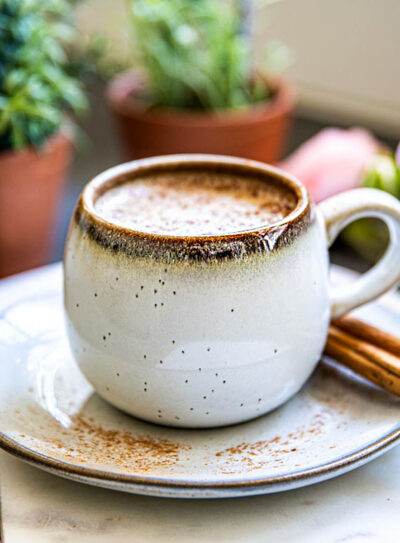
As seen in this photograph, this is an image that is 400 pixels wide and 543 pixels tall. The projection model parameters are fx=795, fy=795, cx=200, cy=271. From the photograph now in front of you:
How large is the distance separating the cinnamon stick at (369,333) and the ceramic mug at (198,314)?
0.06 meters

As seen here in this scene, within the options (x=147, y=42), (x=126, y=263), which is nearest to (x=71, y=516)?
(x=126, y=263)

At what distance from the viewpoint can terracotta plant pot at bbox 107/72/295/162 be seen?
2.92 ft

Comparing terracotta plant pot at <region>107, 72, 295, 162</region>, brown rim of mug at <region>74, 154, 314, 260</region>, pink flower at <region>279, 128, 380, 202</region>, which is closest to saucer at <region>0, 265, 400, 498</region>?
brown rim of mug at <region>74, 154, 314, 260</region>

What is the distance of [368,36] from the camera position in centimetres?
115

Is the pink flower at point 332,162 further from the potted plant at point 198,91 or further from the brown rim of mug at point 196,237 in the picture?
the brown rim of mug at point 196,237

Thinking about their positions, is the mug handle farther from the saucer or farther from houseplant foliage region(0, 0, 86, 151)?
houseplant foliage region(0, 0, 86, 151)

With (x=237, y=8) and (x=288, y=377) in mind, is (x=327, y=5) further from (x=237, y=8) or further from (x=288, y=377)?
(x=288, y=377)

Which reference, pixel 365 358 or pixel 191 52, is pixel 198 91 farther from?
pixel 365 358

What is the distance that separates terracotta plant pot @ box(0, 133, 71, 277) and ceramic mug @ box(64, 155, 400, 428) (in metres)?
0.26

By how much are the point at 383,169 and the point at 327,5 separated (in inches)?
22.5

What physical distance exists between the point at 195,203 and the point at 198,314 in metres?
0.11

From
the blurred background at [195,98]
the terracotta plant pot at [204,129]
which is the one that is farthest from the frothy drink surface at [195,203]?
the terracotta plant pot at [204,129]

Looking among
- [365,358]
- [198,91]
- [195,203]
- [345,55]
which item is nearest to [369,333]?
[365,358]

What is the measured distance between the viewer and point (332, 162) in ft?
2.72
